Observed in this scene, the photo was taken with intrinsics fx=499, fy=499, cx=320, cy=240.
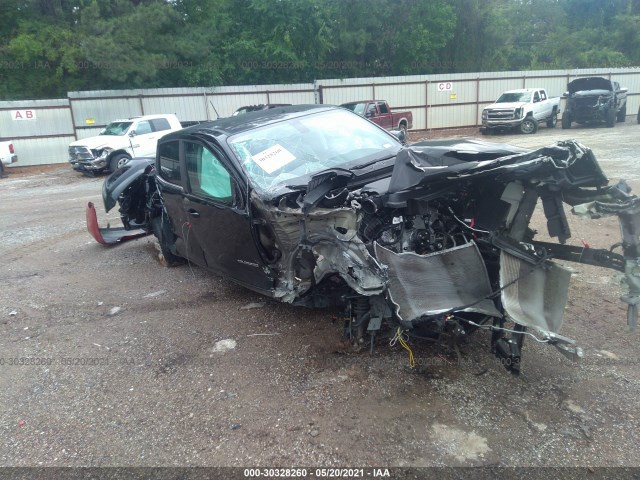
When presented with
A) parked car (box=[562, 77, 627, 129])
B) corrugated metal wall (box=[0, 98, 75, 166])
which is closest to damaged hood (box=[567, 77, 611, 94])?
parked car (box=[562, 77, 627, 129])

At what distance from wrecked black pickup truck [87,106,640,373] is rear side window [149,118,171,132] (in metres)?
13.2

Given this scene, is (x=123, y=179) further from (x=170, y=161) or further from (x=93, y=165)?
(x=93, y=165)

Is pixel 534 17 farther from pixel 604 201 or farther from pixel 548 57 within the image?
pixel 604 201

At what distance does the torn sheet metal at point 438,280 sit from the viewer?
3354 mm

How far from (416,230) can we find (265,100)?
67.1ft

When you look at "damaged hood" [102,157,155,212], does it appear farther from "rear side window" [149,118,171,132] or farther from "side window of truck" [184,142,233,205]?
"rear side window" [149,118,171,132]

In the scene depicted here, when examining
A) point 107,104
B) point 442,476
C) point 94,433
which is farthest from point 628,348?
point 107,104

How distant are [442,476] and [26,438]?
9.01 feet

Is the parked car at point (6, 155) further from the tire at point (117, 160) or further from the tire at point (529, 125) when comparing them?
the tire at point (529, 125)

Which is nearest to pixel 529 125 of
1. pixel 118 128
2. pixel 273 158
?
pixel 118 128

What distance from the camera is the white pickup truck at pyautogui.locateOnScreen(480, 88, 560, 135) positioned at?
21.4 metres

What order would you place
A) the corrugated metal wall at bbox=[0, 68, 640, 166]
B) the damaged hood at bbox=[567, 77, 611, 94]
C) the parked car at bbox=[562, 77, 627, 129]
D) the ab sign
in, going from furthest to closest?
the damaged hood at bbox=[567, 77, 611, 94], the parked car at bbox=[562, 77, 627, 129], the corrugated metal wall at bbox=[0, 68, 640, 166], the ab sign

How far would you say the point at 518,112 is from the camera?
21359 millimetres

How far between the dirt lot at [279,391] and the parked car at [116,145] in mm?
11273
